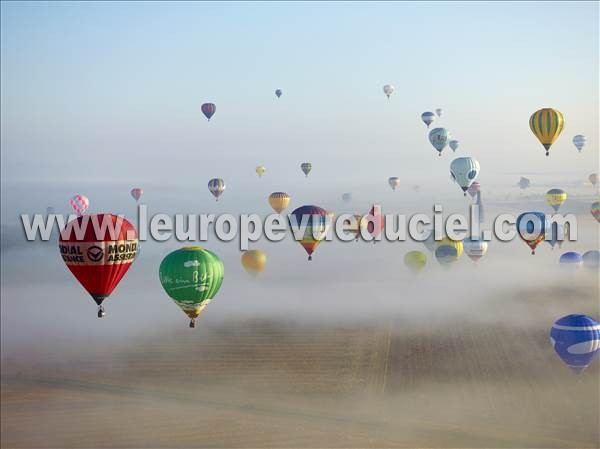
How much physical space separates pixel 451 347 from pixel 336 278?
117ft

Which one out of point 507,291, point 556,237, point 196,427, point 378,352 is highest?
point 556,237

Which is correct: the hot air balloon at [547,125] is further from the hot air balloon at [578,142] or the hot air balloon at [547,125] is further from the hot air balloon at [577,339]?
the hot air balloon at [578,142]

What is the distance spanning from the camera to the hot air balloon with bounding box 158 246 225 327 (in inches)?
1136

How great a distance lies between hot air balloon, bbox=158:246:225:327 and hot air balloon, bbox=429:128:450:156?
2857cm

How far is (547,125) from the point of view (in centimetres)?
4284

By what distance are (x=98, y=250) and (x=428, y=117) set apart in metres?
38.1

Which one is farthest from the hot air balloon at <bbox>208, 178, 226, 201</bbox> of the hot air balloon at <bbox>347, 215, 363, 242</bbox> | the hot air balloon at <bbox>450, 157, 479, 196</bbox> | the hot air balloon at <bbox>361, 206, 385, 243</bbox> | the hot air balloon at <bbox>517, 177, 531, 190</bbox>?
the hot air balloon at <bbox>517, 177, 531, 190</bbox>

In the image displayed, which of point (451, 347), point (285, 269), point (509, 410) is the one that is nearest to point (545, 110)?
point (451, 347)

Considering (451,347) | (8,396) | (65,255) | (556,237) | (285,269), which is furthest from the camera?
(285,269)

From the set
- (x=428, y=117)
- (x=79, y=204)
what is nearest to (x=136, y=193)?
(x=79, y=204)

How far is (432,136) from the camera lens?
5334cm

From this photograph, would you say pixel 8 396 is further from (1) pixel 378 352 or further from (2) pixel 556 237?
(2) pixel 556 237

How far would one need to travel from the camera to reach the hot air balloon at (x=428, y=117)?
190 ft

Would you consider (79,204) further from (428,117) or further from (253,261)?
(428,117)
